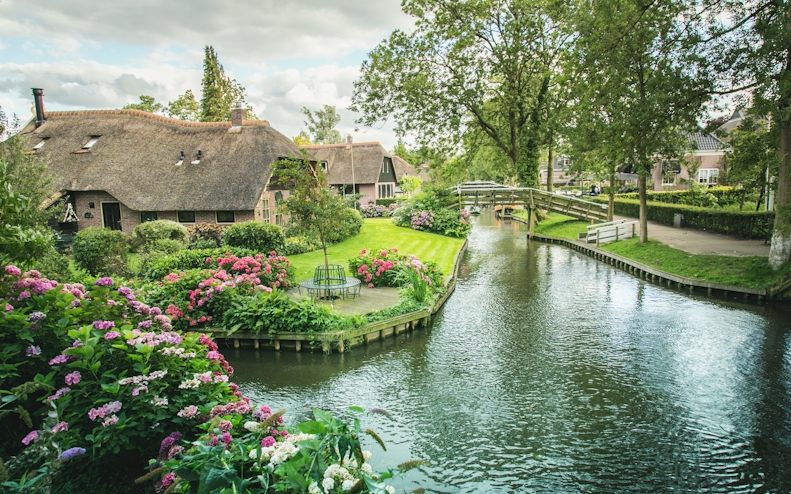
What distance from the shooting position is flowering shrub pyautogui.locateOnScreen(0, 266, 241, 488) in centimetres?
451

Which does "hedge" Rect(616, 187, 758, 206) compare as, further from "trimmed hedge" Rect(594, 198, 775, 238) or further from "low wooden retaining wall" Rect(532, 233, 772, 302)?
"low wooden retaining wall" Rect(532, 233, 772, 302)

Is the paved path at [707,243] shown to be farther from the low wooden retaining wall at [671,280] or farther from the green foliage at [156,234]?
the green foliage at [156,234]

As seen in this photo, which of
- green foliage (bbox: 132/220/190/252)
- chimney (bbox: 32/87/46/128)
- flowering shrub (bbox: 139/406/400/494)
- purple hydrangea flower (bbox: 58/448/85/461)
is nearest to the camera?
flowering shrub (bbox: 139/406/400/494)

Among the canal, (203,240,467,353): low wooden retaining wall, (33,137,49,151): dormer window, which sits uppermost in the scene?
(33,137,49,151): dormer window

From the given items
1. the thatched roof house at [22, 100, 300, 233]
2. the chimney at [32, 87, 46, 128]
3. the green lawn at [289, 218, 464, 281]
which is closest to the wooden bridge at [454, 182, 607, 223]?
the green lawn at [289, 218, 464, 281]

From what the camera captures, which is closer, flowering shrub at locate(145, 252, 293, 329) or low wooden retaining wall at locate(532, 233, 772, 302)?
flowering shrub at locate(145, 252, 293, 329)

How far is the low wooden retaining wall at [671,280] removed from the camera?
51.9 ft

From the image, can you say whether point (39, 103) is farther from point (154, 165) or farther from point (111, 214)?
point (111, 214)

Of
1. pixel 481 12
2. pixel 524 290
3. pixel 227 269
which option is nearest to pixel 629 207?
pixel 481 12

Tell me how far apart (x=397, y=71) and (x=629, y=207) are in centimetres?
2067

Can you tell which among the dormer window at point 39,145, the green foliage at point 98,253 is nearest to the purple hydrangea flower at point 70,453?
the green foliage at point 98,253

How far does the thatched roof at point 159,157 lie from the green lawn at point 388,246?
16.9ft

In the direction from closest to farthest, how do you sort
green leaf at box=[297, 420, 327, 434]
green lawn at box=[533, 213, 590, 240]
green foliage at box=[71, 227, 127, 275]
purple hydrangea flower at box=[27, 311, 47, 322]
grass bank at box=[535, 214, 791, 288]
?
green leaf at box=[297, 420, 327, 434]
purple hydrangea flower at box=[27, 311, 47, 322]
green foliage at box=[71, 227, 127, 275]
grass bank at box=[535, 214, 791, 288]
green lawn at box=[533, 213, 590, 240]

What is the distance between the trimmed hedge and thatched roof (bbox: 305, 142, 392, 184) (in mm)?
24898
